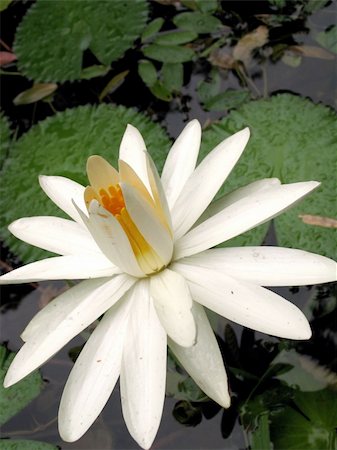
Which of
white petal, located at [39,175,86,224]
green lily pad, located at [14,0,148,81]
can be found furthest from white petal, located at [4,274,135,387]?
green lily pad, located at [14,0,148,81]

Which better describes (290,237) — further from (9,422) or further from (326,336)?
(9,422)

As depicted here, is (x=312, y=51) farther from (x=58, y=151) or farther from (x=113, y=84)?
(x=58, y=151)

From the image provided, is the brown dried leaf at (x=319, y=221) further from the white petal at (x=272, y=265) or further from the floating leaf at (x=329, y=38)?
the floating leaf at (x=329, y=38)

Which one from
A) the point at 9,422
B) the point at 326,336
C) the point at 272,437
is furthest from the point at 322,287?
the point at 9,422

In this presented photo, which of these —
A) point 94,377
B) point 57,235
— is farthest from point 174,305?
point 57,235

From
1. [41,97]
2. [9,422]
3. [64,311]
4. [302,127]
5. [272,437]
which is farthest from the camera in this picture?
[41,97]

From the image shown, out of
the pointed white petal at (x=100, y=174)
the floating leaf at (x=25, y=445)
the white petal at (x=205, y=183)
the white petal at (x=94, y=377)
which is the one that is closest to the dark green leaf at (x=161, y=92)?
the white petal at (x=205, y=183)
